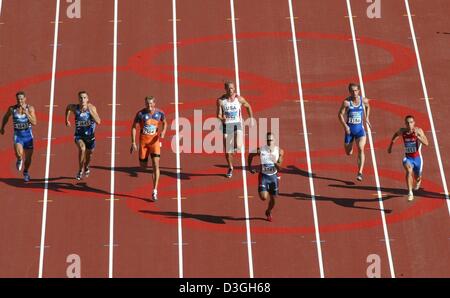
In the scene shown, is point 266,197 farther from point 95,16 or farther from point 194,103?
point 95,16

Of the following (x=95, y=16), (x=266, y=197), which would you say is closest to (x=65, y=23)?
(x=95, y=16)

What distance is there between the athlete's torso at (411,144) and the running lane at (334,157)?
3.84ft

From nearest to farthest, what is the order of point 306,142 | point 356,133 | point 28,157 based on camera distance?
point 28,157 < point 356,133 < point 306,142

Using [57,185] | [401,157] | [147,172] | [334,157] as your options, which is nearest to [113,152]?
[147,172]

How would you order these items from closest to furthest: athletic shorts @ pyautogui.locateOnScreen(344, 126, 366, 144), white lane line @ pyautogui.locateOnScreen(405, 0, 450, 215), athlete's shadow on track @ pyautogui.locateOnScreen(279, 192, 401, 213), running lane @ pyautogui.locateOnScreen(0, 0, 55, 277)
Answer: running lane @ pyautogui.locateOnScreen(0, 0, 55, 277)
athlete's shadow on track @ pyautogui.locateOnScreen(279, 192, 401, 213)
athletic shorts @ pyautogui.locateOnScreen(344, 126, 366, 144)
white lane line @ pyautogui.locateOnScreen(405, 0, 450, 215)

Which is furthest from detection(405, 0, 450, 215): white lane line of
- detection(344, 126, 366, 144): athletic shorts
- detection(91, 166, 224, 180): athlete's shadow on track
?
detection(91, 166, 224, 180): athlete's shadow on track

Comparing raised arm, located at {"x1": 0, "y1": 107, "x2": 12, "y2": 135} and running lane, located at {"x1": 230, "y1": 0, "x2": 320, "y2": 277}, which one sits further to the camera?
raised arm, located at {"x1": 0, "y1": 107, "x2": 12, "y2": 135}

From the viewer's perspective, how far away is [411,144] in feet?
95.8

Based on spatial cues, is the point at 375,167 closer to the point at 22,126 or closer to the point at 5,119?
the point at 22,126

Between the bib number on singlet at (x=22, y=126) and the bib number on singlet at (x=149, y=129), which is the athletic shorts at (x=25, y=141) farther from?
the bib number on singlet at (x=149, y=129)

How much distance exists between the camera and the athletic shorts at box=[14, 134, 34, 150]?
97.8 feet

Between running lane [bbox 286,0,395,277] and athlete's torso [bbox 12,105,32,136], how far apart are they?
5511mm

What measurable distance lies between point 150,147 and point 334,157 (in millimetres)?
4326

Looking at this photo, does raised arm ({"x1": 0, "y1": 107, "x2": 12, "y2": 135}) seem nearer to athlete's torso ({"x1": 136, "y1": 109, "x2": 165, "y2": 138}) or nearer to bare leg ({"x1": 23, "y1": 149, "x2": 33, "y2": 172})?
bare leg ({"x1": 23, "y1": 149, "x2": 33, "y2": 172})
